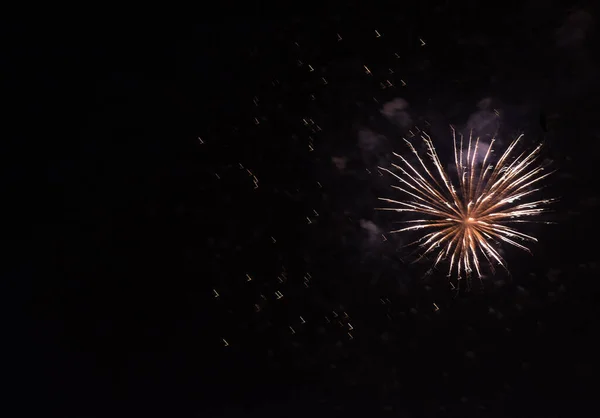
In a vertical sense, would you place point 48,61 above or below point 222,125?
below

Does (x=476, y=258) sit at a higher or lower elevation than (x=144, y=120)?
higher

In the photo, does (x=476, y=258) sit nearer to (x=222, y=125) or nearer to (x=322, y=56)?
(x=322, y=56)

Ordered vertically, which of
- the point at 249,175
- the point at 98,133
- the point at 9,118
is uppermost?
the point at 249,175

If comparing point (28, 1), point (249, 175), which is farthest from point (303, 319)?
point (28, 1)

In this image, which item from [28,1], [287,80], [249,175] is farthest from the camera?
[249,175]

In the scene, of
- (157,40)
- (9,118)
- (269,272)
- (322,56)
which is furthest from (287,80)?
(9,118)

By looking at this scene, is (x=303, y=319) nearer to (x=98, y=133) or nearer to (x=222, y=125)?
(x=222, y=125)

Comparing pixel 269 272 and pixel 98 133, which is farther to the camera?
pixel 269 272

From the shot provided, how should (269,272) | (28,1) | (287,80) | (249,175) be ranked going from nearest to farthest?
(28,1), (287,80), (249,175), (269,272)

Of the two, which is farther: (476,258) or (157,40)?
(476,258)
